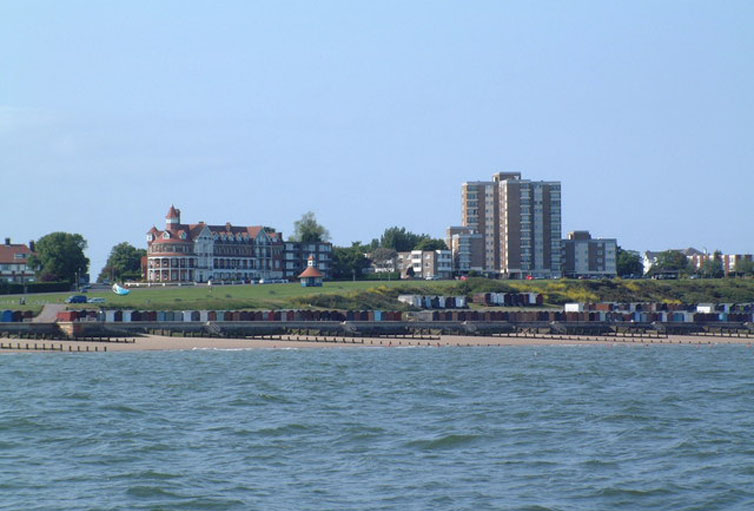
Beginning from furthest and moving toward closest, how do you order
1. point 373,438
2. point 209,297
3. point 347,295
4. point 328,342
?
1. point 347,295
2. point 209,297
3. point 328,342
4. point 373,438

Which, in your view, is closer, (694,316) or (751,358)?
(751,358)

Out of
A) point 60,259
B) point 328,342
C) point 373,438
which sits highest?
point 60,259

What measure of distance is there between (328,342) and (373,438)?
213 feet

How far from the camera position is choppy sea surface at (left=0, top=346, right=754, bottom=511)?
1470 inches

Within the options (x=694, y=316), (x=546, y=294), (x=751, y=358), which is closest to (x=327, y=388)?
(x=751, y=358)

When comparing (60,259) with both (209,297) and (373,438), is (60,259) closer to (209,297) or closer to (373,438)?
(209,297)

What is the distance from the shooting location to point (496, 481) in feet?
129

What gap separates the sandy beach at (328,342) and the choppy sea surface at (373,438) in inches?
719

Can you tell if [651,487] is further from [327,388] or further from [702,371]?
[702,371]

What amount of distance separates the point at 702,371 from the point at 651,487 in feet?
158

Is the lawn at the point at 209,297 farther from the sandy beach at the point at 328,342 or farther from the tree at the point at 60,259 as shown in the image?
Result: the tree at the point at 60,259

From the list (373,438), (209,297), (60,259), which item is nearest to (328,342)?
(209,297)

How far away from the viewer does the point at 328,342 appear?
371 feet

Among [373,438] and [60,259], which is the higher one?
[60,259]
